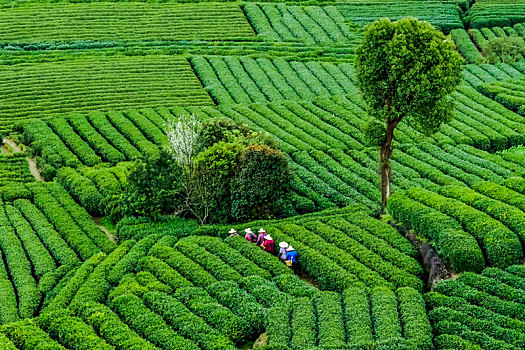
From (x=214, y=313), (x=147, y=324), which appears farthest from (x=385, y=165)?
(x=147, y=324)

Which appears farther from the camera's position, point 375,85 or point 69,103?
point 69,103

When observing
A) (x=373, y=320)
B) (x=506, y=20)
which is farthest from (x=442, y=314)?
(x=506, y=20)

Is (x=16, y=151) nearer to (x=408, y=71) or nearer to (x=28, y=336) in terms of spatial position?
(x=28, y=336)

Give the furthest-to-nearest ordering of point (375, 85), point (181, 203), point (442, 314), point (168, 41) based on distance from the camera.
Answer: point (168, 41)
point (181, 203)
point (375, 85)
point (442, 314)

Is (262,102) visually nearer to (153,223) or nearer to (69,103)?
(69,103)

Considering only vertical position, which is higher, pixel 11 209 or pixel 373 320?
pixel 11 209

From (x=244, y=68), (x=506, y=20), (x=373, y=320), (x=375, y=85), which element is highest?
(x=506, y=20)

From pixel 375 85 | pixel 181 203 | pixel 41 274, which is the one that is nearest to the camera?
pixel 41 274

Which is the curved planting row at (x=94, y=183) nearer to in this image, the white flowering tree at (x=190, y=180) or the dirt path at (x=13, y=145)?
the white flowering tree at (x=190, y=180)
